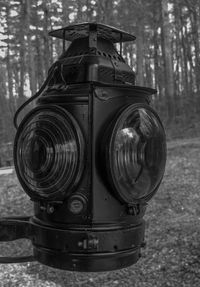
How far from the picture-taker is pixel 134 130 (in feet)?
5.16

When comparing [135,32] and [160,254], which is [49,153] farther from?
[135,32]

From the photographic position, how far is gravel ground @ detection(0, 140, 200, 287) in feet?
21.3

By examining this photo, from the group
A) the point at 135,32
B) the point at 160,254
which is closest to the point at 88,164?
the point at 160,254

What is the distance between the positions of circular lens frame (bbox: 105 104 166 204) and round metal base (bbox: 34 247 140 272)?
6.9 inches

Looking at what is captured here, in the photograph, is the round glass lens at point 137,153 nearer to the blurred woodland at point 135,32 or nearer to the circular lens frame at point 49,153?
the circular lens frame at point 49,153

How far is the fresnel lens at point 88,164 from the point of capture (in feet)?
4.83

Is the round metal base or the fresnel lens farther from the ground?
the fresnel lens

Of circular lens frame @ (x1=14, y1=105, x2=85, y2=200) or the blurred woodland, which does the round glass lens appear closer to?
circular lens frame @ (x1=14, y1=105, x2=85, y2=200)

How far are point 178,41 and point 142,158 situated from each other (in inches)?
1775

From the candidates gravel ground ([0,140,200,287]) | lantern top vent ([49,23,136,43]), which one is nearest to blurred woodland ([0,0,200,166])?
gravel ground ([0,140,200,287])

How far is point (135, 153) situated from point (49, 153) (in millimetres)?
275

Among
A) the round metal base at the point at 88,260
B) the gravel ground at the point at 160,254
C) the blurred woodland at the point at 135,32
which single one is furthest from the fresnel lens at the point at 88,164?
the blurred woodland at the point at 135,32

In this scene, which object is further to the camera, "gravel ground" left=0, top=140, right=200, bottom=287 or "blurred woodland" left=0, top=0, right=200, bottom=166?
"blurred woodland" left=0, top=0, right=200, bottom=166

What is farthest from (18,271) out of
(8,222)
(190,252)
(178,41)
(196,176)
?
(178,41)
